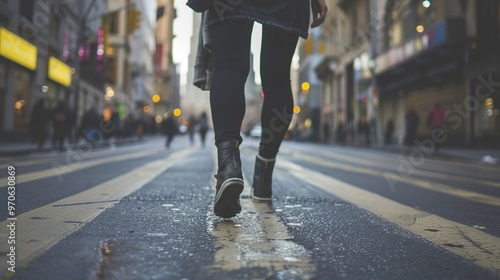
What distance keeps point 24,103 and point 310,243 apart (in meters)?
18.2

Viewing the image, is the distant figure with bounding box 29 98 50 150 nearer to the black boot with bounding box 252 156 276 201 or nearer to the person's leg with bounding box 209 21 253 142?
the black boot with bounding box 252 156 276 201

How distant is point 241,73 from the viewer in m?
2.10

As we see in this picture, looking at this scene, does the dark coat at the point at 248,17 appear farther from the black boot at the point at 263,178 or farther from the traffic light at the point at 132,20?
the traffic light at the point at 132,20

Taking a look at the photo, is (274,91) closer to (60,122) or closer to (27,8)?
(60,122)

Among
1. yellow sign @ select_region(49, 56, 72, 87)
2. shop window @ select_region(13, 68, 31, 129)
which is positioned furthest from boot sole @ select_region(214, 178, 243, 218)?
yellow sign @ select_region(49, 56, 72, 87)

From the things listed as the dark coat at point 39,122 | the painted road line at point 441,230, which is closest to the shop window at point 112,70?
the dark coat at point 39,122

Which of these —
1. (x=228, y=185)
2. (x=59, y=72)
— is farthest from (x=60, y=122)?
(x=228, y=185)

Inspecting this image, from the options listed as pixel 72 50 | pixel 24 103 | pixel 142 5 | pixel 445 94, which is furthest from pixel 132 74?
pixel 445 94

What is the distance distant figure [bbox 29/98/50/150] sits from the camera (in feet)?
37.5

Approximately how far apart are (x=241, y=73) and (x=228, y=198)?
2.06ft

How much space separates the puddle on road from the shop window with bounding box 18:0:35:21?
1739 cm

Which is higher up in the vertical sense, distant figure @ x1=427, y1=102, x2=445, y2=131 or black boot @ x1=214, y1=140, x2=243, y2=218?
distant figure @ x1=427, y1=102, x2=445, y2=131

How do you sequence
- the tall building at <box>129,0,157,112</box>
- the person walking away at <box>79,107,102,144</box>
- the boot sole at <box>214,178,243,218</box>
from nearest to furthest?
the boot sole at <box>214,178,243,218</box>, the person walking away at <box>79,107,102,144</box>, the tall building at <box>129,0,157,112</box>

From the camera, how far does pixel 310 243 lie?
1497mm
